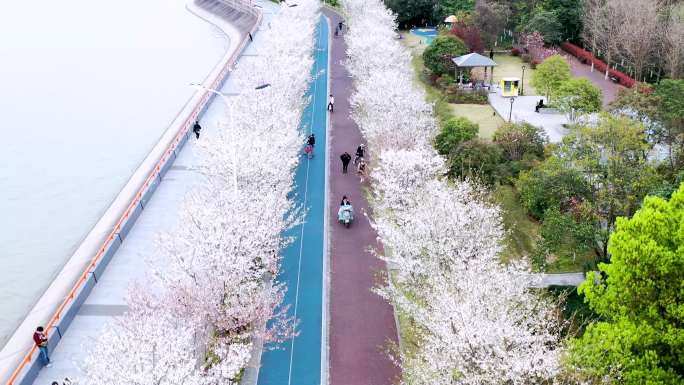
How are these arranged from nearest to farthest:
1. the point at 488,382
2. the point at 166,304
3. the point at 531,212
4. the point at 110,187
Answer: the point at 488,382
the point at 166,304
the point at 531,212
the point at 110,187

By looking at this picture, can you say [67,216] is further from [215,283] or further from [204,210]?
[215,283]

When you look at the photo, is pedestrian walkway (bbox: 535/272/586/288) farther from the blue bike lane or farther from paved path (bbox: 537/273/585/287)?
the blue bike lane

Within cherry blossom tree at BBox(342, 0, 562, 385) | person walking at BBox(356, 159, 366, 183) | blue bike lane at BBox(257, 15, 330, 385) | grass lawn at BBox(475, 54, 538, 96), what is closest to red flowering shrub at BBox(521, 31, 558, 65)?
grass lawn at BBox(475, 54, 538, 96)

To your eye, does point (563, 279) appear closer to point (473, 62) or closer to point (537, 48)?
point (473, 62)

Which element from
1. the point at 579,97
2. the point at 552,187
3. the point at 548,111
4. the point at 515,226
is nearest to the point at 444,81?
the point at 548,111

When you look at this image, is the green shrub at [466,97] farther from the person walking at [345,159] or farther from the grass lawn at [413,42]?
the person walking at [345,159]

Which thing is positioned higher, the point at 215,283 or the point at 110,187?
the point at 215,283

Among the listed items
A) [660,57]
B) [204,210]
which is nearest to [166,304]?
[204,210]
